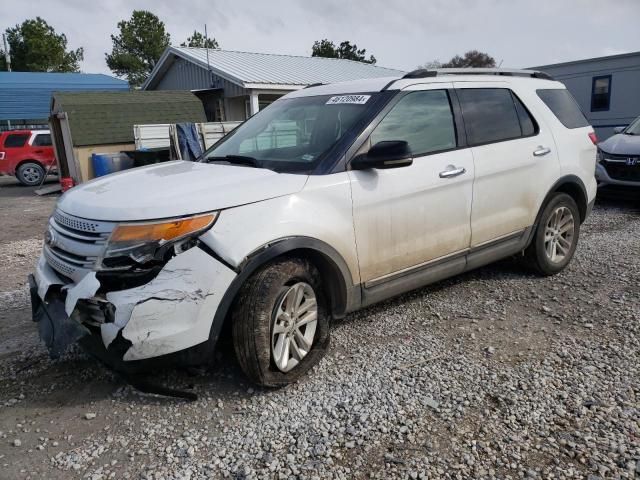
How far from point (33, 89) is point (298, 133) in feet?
97.8

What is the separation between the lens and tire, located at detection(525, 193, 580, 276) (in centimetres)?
468

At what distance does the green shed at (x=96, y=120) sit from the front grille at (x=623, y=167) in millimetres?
10964

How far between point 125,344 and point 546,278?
3.92 m

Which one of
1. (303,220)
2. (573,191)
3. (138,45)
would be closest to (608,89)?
(573,191)

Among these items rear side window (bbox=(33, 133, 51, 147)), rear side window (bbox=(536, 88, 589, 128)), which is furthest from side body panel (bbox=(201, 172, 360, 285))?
rear side window (bbox=(33, 133, 51, 147))

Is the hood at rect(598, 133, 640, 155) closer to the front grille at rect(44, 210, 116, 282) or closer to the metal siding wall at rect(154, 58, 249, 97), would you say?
the front grille at rect(44, 210, 116, 282)

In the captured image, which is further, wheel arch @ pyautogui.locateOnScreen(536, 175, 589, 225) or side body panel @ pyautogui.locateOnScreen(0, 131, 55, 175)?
side body panel @ pyautogui.locateOnScreen(0, 131, 55, 175)

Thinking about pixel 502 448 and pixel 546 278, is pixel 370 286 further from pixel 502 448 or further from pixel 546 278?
pixel 546 278

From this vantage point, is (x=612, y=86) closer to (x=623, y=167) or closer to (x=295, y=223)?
(x=623, y=167)

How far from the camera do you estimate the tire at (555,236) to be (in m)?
4.68

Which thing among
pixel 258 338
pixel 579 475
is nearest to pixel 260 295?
pixel 258 338

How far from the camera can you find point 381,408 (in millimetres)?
2840

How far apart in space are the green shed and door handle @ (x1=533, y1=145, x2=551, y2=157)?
37.8 feet

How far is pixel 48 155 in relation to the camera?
16.7 meters
